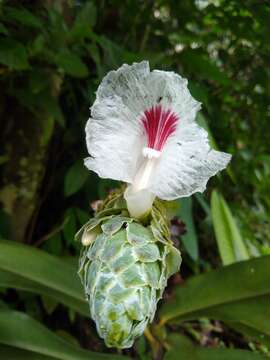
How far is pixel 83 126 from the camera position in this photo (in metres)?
1.54

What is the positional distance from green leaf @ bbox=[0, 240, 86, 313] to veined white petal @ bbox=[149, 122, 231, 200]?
15.1 inches

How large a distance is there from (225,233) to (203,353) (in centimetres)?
37

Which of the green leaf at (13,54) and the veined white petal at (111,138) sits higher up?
the green leaf at (13,54)

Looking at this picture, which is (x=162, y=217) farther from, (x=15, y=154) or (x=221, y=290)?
(x=15, y=154)

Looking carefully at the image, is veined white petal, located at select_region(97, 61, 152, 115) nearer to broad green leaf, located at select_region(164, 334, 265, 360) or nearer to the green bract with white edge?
the green bract with white edge

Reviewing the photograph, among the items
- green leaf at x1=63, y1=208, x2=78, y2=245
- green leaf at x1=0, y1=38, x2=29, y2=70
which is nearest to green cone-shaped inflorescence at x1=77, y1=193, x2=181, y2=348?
green leaf at x1=0, y1=38, x2=29, y2=70

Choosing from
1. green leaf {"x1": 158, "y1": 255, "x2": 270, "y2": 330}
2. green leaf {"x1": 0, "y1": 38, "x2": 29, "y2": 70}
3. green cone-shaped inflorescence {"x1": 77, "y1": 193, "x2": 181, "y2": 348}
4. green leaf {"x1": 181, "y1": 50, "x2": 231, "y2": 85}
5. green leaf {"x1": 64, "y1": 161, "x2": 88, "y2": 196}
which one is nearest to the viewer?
green cone-shaped inflorescence {"x1": 77, "y1": 193, "x2": 181, "y2": 348}

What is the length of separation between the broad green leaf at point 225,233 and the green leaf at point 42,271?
0.37 metres

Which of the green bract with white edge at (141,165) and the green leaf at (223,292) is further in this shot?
the green leaf at (223,292)

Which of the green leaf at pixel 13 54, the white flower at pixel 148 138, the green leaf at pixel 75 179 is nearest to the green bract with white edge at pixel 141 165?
the white flower at pixel 148 138

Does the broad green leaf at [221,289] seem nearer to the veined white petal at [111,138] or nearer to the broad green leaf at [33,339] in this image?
the broad green leaf at [33,339]

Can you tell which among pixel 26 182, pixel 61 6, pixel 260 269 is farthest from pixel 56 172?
pixel 260 269

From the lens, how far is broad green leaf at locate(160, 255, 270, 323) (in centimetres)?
99

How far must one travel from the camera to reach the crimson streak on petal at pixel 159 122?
2.54 ft
